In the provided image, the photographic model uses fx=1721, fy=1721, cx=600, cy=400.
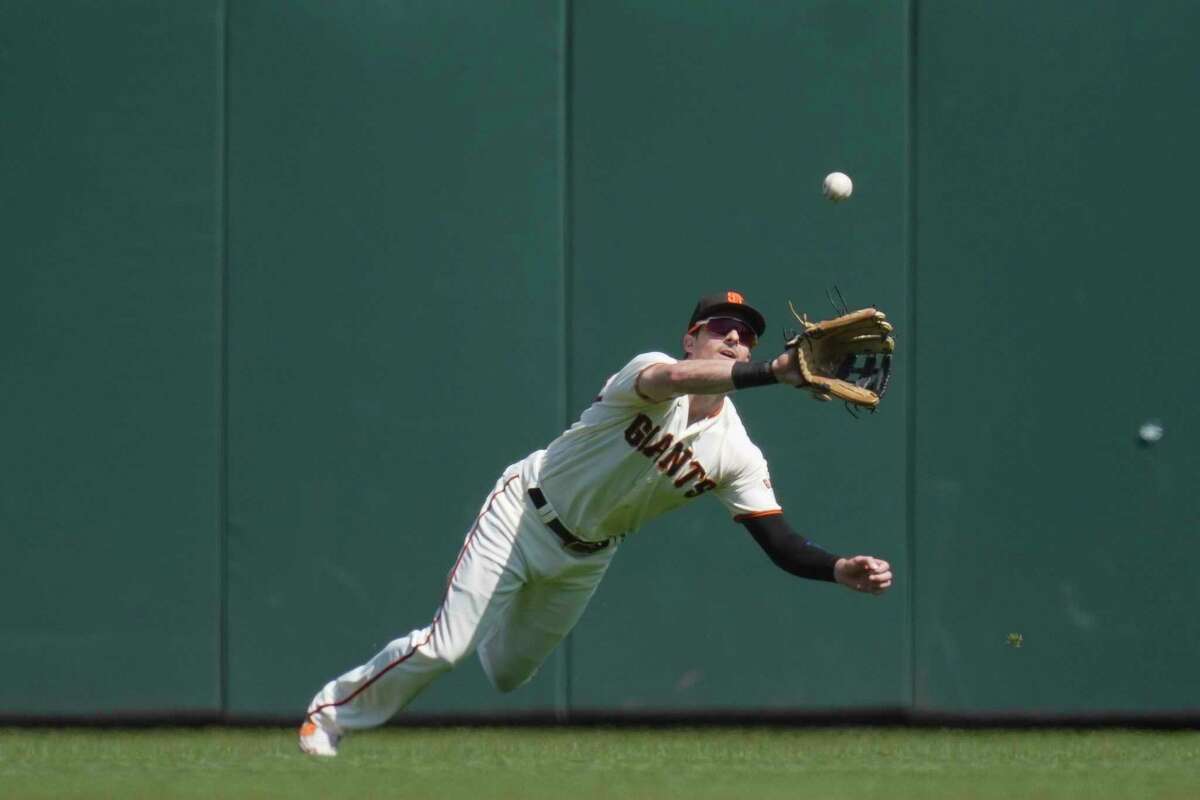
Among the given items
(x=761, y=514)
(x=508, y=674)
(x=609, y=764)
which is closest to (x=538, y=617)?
(x=508, y=674)

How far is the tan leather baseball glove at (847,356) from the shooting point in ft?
14.8

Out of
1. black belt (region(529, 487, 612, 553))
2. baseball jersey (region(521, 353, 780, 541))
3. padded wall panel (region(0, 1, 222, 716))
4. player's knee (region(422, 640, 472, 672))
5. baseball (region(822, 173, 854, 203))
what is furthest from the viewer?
padded wall panel (region(0, 1, 222, 716))

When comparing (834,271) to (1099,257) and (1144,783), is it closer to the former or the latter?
(1099,257)

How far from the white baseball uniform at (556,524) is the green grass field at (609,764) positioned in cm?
27

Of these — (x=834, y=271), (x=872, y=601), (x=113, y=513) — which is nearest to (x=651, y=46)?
(x=834, y=271)

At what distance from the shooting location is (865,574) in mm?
4977

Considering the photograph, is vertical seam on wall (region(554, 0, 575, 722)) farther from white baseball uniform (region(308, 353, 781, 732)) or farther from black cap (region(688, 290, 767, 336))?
black cap (region(688, 290, 767, 336))

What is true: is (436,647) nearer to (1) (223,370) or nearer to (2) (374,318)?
(2) (374,318)

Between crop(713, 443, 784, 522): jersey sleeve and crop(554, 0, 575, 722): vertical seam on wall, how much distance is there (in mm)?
1340

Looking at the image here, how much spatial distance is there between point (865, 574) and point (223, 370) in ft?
9.69

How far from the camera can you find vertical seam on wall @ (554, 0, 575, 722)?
679 cm

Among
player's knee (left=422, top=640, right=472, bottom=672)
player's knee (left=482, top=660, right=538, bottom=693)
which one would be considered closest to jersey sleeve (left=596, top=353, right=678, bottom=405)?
player's knee (left=422, top=640, right=472, bottom=672)

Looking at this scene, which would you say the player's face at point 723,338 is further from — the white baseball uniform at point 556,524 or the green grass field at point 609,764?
the green grass field at point 609,764

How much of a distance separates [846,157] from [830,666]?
2012mm
